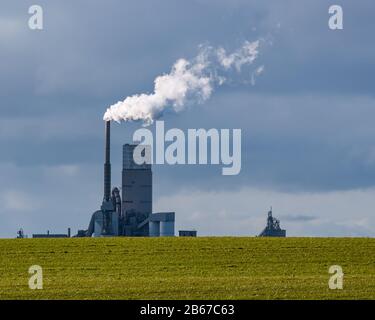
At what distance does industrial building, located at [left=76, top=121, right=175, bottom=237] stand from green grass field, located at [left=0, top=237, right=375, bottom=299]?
60.6 metres

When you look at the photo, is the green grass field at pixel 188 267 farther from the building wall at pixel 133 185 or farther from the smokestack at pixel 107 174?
the building wall at pixel 133 185

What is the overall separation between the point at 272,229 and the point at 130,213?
18.8 meters

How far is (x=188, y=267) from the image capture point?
5484cm

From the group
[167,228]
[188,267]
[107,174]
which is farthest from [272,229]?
[188,267]

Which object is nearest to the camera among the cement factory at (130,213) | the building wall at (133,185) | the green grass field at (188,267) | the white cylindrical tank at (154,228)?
the green grass field at (188,267)

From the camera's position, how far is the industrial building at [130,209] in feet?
437

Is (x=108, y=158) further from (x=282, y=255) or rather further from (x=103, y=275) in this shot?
(x=103, y=275)

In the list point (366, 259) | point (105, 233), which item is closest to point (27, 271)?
point (366, 259)

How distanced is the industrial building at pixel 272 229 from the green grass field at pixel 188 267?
217ft

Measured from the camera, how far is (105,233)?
A: 131375mm

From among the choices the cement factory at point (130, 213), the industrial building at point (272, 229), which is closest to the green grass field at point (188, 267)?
the cement factory at point (130, 213)

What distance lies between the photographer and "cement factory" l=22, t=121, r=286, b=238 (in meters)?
133
